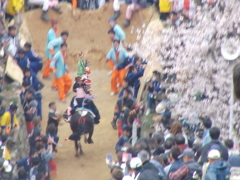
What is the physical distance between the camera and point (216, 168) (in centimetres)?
859

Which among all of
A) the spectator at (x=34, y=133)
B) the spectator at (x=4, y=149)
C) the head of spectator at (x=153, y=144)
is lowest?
the head of spectator at (x=153, y=144)

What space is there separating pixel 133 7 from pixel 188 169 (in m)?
9.32

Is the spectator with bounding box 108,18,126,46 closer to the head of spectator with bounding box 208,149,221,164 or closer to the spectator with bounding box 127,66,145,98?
the spectator with bounding box 127,66,145,98

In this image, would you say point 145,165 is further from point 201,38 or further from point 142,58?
point 142,58

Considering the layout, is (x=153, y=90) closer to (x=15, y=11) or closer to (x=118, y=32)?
(x=118, y=32)

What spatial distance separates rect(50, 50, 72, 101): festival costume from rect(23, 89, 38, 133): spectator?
1680 millimetres

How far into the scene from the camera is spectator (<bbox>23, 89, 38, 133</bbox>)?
45.0 feet

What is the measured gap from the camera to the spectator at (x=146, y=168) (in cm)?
886

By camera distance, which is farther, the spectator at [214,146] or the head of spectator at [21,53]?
the head of spectator at [21,53]

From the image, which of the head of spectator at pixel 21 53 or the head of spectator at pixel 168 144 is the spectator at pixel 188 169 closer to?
the head of spectator at pixel 168 144

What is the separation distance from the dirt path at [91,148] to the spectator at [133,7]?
202 centimetres

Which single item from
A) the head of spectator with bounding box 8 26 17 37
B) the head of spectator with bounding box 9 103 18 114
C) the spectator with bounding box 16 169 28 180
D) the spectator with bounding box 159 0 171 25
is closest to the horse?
the head of spectator with bounding box 9 103 18 114

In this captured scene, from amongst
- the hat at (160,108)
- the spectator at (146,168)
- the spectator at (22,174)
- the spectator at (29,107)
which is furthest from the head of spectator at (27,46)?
the spectator at (146,168)

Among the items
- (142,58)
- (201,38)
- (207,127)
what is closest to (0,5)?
(142,58)
